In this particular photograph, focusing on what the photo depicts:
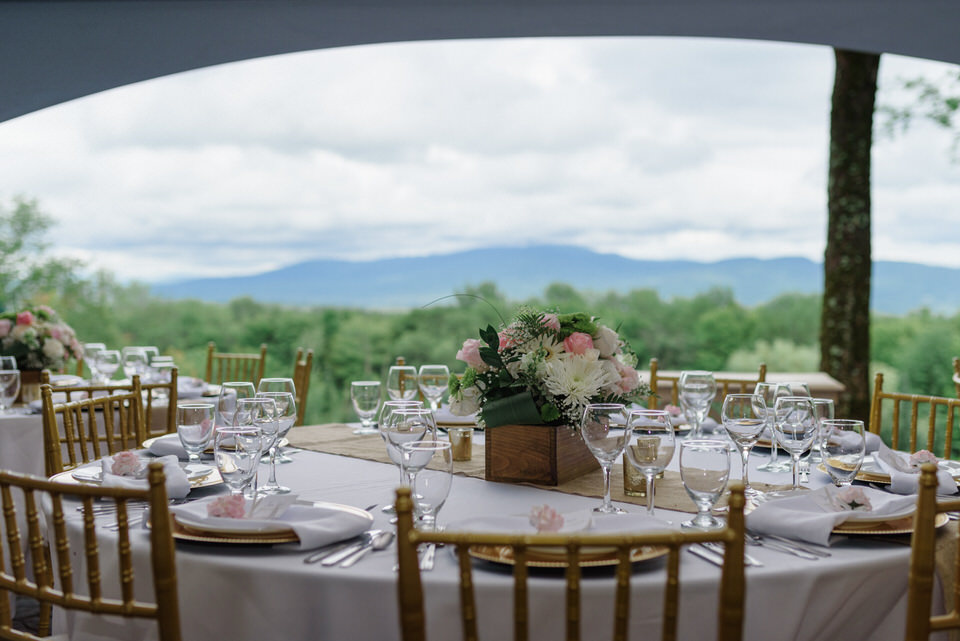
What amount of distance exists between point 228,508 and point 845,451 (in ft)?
4.08

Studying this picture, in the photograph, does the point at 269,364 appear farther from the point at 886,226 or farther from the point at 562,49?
the point at 886,226

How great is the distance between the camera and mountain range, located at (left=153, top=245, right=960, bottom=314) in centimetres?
766

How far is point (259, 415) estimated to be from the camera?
1789mm

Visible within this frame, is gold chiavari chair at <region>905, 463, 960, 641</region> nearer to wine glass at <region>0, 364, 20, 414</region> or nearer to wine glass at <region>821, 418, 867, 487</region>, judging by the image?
wine glass at <region>821, 418, 867, 487</region>

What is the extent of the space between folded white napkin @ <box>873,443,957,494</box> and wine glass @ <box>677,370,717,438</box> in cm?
51

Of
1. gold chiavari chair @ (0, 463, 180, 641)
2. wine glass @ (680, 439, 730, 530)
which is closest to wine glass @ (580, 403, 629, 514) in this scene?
wine glass @ (680, 439, 730, 530)

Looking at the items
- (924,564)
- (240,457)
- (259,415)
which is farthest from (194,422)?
(924,564)

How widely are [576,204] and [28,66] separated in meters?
7.51

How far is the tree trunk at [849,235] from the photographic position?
4.62 m

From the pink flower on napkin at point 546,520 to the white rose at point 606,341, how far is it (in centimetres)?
69

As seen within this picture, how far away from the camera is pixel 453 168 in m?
10.7

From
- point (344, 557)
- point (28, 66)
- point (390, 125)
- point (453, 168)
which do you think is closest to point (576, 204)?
point (453, 168)

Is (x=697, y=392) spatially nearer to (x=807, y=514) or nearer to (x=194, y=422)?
(x=807, y=514)

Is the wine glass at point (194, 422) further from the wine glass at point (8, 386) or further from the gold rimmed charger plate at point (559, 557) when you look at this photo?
the wine glass at point (8, 386)
